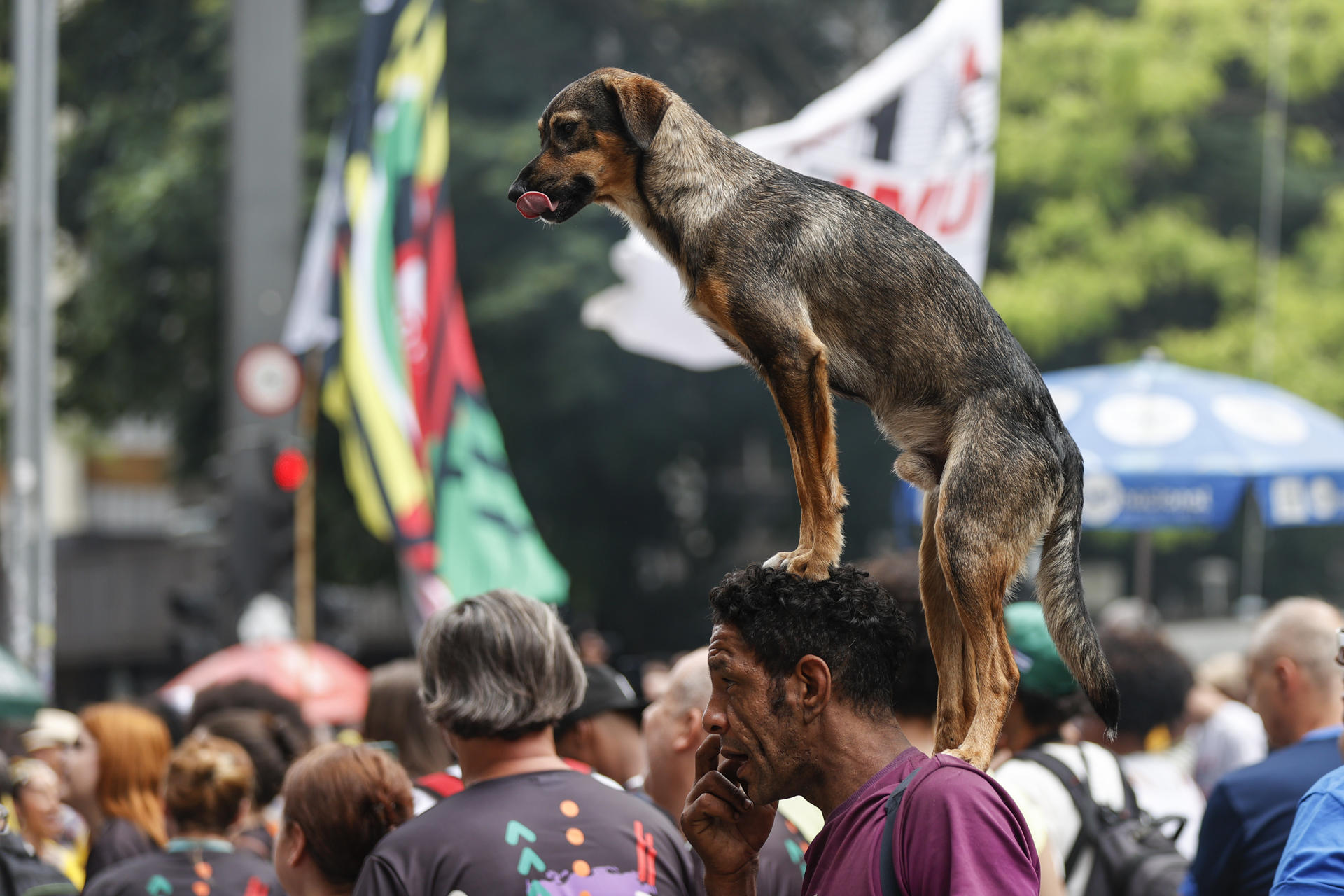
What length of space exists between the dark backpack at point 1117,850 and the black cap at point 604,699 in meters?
1.15

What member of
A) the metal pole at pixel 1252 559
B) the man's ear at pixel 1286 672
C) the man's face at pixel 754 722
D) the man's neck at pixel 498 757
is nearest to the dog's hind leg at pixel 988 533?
the man's face at pixel 754 722

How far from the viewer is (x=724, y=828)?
274 cm

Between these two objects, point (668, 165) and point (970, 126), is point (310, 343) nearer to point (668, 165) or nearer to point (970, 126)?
point (970, 126)

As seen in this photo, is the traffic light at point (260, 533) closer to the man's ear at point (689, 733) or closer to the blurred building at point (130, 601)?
the man's ear at point (689, 733)

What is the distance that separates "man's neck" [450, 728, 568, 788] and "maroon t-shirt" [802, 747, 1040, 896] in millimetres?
1111

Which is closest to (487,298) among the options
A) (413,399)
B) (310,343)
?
(310,343)

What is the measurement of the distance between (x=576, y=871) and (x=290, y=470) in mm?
9989

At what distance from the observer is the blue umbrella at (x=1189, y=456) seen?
778cm

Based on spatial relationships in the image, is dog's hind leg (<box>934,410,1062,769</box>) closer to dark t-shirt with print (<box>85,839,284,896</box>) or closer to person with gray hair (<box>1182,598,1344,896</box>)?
person with gray hair (<box>1182,598,1344,896</box>)

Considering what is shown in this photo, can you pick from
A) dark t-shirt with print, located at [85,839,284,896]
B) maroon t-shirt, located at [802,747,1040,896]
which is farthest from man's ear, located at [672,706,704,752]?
maroon t-shirt, located at [802,747,1040,896]

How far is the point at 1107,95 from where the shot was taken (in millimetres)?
17938

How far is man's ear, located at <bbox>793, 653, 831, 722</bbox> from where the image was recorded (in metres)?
2.55

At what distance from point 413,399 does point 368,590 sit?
38.7ft

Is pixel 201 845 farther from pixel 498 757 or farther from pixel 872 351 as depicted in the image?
pixel 872 351
